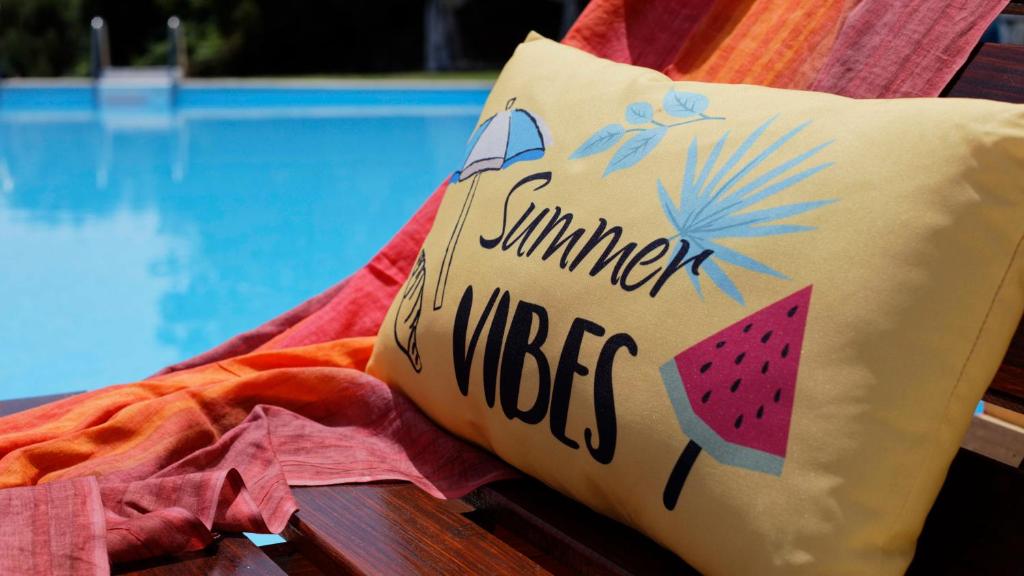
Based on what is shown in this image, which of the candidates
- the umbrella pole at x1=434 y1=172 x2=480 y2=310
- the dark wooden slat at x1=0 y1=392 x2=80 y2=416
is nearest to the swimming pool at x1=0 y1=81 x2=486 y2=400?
the dark wooden slat at x1=0 y1=392 x2=80 y2=416

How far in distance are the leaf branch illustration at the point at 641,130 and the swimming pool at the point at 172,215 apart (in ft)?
7.50

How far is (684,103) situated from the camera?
0.84 meters

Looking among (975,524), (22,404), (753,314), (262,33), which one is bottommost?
(262,33)

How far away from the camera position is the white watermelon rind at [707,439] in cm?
65

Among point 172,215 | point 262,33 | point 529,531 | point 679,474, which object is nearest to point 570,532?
point 529,531

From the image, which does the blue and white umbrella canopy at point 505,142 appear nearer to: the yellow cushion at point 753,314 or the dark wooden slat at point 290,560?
the yellow cushion at point 753,314

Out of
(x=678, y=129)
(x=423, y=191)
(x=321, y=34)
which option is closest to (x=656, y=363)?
(x=678, y=129)

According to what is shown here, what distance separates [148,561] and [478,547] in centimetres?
24

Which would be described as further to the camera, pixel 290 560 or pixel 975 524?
pixel 290 560

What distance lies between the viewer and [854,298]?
2.09ft

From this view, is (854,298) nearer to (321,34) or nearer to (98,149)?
(98,149)

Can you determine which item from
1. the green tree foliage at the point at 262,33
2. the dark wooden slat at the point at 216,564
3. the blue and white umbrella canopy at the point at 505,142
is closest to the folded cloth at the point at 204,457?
the dark wooden slat at the point at 216,564

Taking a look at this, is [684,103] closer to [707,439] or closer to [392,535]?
[707,439]

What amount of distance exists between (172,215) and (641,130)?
4.33 metres
